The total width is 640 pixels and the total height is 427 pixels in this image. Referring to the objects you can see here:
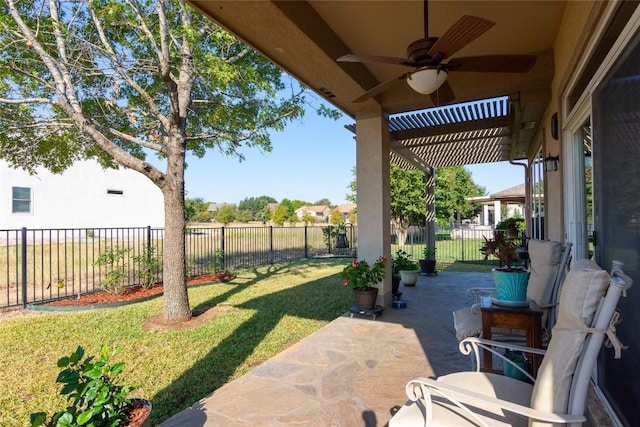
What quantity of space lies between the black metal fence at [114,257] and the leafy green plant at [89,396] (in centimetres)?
495

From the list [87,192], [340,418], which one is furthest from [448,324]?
[87,192]

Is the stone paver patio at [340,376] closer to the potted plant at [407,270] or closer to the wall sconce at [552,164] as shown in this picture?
the potted plant at [407,270]

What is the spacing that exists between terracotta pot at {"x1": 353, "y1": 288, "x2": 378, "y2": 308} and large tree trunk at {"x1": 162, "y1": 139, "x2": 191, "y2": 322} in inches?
92.3

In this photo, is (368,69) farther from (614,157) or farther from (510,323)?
(510,323)

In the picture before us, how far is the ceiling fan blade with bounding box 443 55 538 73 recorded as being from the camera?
257 centimetres

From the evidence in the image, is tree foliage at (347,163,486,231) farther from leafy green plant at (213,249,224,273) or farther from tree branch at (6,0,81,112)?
tree branch at (6,0,81,112)

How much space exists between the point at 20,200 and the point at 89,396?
1678cm

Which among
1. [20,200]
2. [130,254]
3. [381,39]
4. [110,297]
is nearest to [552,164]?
[381,39]

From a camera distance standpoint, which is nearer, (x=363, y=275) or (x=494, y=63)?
(x=494, y=63)

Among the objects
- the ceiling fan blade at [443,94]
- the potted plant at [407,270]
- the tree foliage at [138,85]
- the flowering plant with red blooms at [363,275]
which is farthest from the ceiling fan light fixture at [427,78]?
the potted plant at [407,270]

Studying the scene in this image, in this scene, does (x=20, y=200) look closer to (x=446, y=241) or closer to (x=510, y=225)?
(x=510, y=225)

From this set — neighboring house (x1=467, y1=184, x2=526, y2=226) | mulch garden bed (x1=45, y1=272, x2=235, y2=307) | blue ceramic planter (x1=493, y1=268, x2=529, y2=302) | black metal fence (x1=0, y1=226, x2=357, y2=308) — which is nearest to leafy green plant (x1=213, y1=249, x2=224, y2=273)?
black metal fence (x1=0, y1=226, x2=357, y2=308)

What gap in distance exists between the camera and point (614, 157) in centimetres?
179

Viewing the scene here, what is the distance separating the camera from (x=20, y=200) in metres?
13.9
